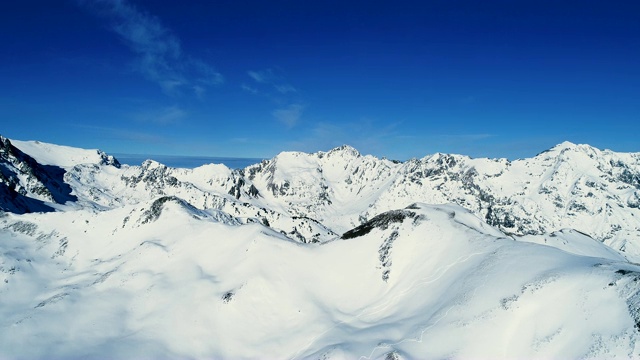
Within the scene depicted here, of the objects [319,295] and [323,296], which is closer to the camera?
[323,296]

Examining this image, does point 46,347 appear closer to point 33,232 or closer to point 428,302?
point 428,302

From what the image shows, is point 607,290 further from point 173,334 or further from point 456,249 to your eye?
point 173,334

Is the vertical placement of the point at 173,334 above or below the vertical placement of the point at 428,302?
below

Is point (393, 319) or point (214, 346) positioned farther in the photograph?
point (214, 346)

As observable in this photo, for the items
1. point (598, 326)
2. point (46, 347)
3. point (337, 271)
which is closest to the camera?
point (598, 326)

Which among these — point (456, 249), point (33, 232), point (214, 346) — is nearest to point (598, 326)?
point (456, 249)

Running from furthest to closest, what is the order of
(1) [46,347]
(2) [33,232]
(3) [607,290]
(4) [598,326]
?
(2) [33,232] < (1) [46,347] < (3) [607,290] < (4) [598,326]

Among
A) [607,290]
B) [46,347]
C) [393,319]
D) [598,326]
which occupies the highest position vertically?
[607,290]
